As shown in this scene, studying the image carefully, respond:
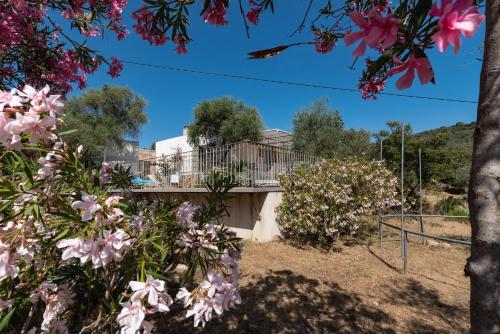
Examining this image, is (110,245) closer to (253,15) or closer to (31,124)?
(31,124)

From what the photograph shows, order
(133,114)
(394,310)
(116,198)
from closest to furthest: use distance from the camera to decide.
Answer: (116,198) → (394,310) → (133,114)

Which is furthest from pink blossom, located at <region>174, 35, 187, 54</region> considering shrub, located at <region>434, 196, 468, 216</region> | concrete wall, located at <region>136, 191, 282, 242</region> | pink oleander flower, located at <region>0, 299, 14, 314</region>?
shrub, located at <region>434, 196, 468, 216</region>

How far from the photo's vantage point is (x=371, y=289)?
375 centimetres

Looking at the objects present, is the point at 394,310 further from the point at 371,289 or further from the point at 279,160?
the point at 279,160

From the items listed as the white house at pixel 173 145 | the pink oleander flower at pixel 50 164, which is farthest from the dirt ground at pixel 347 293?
the white house at pixel 173 145

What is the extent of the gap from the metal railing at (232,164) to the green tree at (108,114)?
36.8 feet

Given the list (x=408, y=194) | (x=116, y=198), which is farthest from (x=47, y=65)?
(x=408, y=194)

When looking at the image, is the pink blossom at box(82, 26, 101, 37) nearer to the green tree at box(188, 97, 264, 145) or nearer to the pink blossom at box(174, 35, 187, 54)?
the pink blossom at box(174, 35, 187, 54)

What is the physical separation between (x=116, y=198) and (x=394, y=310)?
349 centimetres

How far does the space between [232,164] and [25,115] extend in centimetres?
624

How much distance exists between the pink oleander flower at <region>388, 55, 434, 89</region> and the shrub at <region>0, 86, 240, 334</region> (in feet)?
3.06

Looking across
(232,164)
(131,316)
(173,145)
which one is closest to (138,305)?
(131,316)

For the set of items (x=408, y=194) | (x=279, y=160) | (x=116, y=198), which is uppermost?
(x=279, y=160)

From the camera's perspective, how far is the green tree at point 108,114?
18.8m
